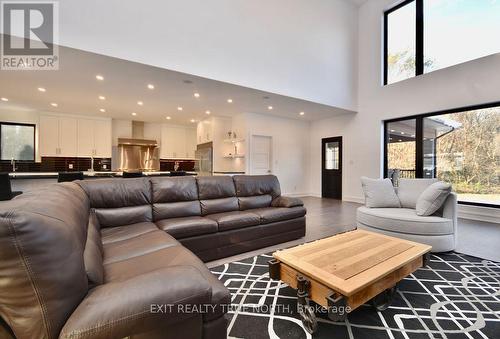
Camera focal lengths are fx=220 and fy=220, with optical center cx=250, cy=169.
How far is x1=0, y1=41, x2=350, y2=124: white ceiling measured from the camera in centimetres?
383

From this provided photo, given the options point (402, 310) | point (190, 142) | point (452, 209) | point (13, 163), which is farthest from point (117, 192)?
point (190, 142)

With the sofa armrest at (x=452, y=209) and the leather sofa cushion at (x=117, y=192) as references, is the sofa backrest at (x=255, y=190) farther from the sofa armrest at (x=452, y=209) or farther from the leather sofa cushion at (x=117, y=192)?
Answer: the sofa armrest at (x=452, y=209)

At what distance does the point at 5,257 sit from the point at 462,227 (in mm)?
5550

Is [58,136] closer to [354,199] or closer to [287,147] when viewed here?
[287,147]

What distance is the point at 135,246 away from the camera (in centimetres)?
173

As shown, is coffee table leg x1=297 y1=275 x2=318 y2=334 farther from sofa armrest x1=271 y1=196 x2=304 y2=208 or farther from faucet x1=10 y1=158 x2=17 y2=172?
faucet x1=10 y1=158 x2=17 y2=172

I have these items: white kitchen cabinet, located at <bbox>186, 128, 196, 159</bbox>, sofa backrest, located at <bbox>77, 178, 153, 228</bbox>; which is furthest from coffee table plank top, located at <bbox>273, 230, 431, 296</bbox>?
white kitchen cabinet, located at <bbox>186, 128, 196, 159</bbox>

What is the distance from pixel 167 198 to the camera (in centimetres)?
273

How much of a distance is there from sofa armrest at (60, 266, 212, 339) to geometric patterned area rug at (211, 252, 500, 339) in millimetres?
714

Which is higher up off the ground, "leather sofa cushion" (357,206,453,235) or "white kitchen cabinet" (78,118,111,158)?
"white kitchen cabinet" (78,118,111,158)

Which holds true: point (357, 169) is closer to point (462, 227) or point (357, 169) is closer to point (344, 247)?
point (462, 227)

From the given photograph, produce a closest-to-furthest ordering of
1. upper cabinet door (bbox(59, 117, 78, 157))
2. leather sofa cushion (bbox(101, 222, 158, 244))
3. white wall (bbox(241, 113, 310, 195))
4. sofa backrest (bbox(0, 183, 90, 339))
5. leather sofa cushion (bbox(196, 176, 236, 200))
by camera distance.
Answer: sofa backrest (bbox(0, 183, 90, 339)) → leather sofa cushion (bbox(101, 222, 158, 244)) → leather sofa cushion (bbox(196, 176, 236, 200)) → upper cabinet door (bbox(59, 117, 78, 157)) → white wall (bbox(241, 113, 310, 195))
